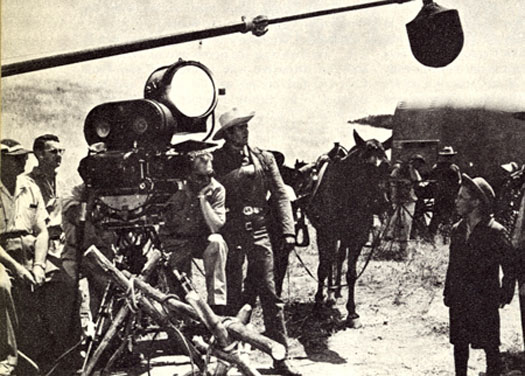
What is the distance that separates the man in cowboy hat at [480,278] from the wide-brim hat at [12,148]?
9.51 feet

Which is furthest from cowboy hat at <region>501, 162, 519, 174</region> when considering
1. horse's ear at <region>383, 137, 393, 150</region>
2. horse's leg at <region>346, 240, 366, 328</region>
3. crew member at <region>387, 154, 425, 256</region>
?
horse's leg at <region>346, 240, 366, 328</region>

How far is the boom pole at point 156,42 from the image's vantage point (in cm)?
472

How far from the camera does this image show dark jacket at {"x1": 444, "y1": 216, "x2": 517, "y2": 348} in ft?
14.6

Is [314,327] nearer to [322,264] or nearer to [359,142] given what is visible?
[322,264]

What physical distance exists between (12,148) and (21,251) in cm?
70

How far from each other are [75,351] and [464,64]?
3.20 meters

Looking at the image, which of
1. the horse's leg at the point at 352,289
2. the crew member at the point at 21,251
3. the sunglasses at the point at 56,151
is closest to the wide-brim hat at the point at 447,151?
the horse's leg at the point at 352,289

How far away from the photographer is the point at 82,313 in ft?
16.2

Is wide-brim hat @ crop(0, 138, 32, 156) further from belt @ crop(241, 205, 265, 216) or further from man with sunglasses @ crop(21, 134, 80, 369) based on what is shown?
belt @ crop(241, 205, 265, 216)

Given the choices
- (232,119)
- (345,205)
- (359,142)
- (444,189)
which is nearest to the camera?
(444,189)

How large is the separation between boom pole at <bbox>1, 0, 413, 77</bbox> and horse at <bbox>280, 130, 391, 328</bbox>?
856 millimetres

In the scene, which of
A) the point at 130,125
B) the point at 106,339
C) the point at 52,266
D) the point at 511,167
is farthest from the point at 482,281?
the point at 52,266

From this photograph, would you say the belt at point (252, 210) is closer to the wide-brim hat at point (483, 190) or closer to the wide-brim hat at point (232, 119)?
the wide-brim hat at point (232, 119)

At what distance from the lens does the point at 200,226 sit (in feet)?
15.4
